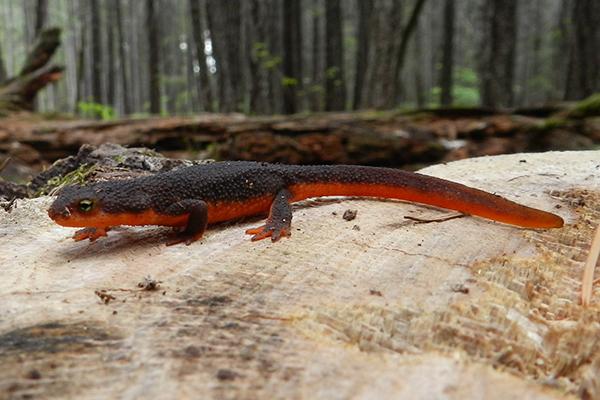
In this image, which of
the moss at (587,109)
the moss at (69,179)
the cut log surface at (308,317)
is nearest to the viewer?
the cut log surface at (308,317)

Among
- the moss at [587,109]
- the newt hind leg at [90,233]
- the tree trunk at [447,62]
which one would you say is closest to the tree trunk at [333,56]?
the tree trunk at [447,62]

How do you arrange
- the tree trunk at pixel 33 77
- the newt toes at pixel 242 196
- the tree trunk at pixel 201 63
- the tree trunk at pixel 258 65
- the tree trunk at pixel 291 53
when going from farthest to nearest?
the tree trunk at pixel 201 63 → the tree trunk at pixel 291 53 → the tree trunk at pixel 258 65 → the tree trunk at pixel 33 77 → the newt toes at pixel 242 196

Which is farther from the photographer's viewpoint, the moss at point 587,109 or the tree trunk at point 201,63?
the tree trunk at point 201,63

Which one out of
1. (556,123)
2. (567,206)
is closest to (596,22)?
(556,123)

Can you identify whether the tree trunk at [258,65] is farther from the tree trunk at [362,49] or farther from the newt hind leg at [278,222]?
the newt hind leg at [278,222]

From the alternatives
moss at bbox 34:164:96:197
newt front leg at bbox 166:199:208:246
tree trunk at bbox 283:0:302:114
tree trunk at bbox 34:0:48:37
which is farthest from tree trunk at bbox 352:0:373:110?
newt front leg at bbox 166:199:208:246

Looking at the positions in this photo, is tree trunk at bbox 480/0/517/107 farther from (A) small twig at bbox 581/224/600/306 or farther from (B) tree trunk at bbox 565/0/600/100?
(A) small twig at bbox 581/224/600/306
